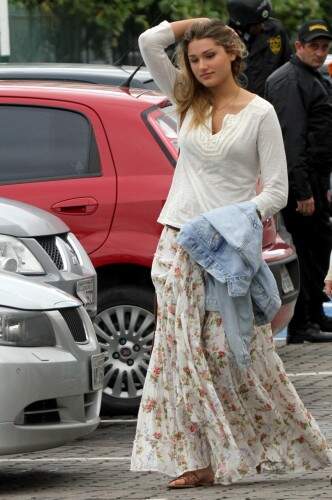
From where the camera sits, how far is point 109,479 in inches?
300

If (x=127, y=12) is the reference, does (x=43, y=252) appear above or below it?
above

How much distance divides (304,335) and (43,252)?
5008mm

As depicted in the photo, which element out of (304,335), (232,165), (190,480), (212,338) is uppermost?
(232,165)

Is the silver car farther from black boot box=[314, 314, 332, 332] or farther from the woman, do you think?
black boot box=[314, 314, 332, 332]

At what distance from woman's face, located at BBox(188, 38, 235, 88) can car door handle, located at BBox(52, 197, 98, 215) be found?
2.24 m

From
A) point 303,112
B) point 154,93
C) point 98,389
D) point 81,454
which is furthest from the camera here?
point 303,112

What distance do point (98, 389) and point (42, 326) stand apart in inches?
20.9

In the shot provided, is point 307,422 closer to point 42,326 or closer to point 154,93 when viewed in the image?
point 42,326

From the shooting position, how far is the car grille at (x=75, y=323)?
7.43 m

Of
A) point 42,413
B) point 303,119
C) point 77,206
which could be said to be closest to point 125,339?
point 77,206

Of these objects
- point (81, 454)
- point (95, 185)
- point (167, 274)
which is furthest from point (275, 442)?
point (95, 185)

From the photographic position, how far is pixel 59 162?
957 centimetres

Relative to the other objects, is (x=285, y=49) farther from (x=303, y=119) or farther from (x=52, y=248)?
(x=52, y=248)

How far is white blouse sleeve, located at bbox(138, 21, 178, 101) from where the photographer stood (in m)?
7.33
